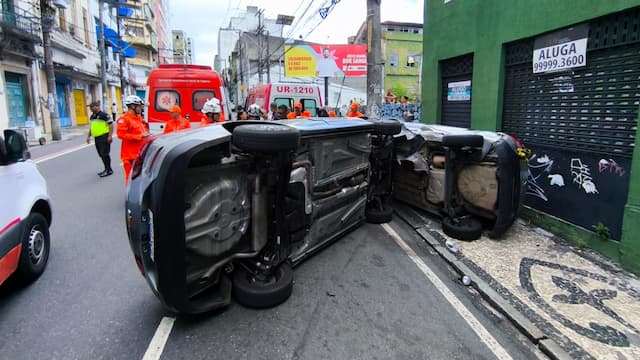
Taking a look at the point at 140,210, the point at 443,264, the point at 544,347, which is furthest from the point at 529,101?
the point at 140,210

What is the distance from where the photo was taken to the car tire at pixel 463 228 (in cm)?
558

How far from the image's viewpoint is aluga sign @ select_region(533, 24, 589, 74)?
5625 mm

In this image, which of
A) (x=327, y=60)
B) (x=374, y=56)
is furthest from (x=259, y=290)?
(x=327, y=60)

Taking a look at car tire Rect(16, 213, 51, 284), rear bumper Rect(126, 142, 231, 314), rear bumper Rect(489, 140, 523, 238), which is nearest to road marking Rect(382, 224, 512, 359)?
rear bumper Rect(489, 140, 523, 238)

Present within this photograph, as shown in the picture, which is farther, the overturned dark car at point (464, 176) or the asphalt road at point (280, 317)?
the overturned dark car at point (464, 176)

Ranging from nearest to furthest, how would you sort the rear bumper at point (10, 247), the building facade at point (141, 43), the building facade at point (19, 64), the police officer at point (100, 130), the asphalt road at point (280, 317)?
the asphalt road at point (280, 317) < the rear bumper at point (10, 247) < the police officer at point (100, 130) < the building facade at point (19, 64) < the building facade at point (141, 43)

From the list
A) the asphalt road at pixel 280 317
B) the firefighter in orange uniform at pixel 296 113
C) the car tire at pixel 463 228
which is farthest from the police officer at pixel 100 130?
the car tire at pixel 463 228

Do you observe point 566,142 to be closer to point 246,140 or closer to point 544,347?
point 544,347

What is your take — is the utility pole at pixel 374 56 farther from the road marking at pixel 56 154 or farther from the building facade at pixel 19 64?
the building facade at pixel 19 64

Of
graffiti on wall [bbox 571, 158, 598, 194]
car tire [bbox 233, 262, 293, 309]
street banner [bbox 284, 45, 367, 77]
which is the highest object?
street banner [bbox 284, 45, 367, 77]

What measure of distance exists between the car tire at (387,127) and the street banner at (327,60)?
78.2 ft

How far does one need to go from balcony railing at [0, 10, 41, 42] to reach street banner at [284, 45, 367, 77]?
15.3m

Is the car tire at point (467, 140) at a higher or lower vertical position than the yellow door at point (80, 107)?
lower

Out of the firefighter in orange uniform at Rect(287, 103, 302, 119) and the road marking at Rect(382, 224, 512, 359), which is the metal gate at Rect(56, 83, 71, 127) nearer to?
the firefighter in orange uniform at Rect(287, 103, 302, 119)
